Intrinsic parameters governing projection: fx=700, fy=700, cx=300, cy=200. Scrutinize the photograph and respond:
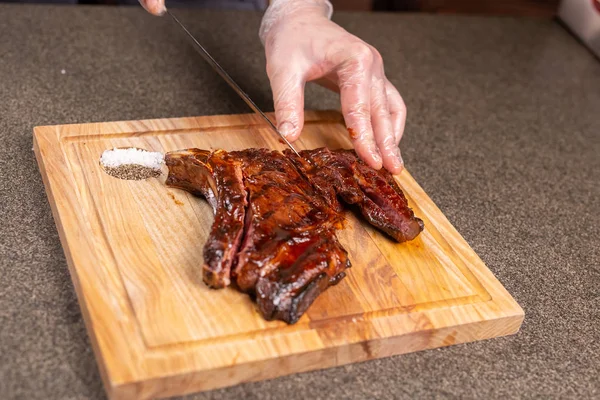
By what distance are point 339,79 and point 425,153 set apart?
632 mm

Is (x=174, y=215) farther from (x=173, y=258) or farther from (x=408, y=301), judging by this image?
(x=408, y=301)

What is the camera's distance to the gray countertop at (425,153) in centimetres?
194

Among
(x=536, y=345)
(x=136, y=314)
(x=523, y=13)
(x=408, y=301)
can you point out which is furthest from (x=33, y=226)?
(x=523, y=13)

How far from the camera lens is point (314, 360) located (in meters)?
1.90

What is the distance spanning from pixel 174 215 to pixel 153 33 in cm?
169

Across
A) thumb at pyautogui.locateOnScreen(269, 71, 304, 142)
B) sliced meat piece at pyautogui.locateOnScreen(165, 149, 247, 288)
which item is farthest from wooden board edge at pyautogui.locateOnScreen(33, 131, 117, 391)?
thumb at pyautogui.locateOnScreen(269, 71, 304, 142)

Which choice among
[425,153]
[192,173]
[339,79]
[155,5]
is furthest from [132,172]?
[425,153]

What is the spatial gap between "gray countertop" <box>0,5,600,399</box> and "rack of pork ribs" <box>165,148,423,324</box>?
0.87 ft

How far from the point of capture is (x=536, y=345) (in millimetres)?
2166

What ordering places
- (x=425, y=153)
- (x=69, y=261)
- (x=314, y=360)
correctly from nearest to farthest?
1. (x=314, y=360)
2. (x=69, y=261)
3. (x=425, y=153)

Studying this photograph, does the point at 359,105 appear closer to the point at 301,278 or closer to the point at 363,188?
the point at 363,188

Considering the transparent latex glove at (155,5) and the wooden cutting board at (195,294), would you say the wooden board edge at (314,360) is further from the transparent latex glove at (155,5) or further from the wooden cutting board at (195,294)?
the transparent latex glove at (155,5)

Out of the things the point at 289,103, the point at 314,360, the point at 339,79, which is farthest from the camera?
the point at 339,79

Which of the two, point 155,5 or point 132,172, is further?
point 155,5
